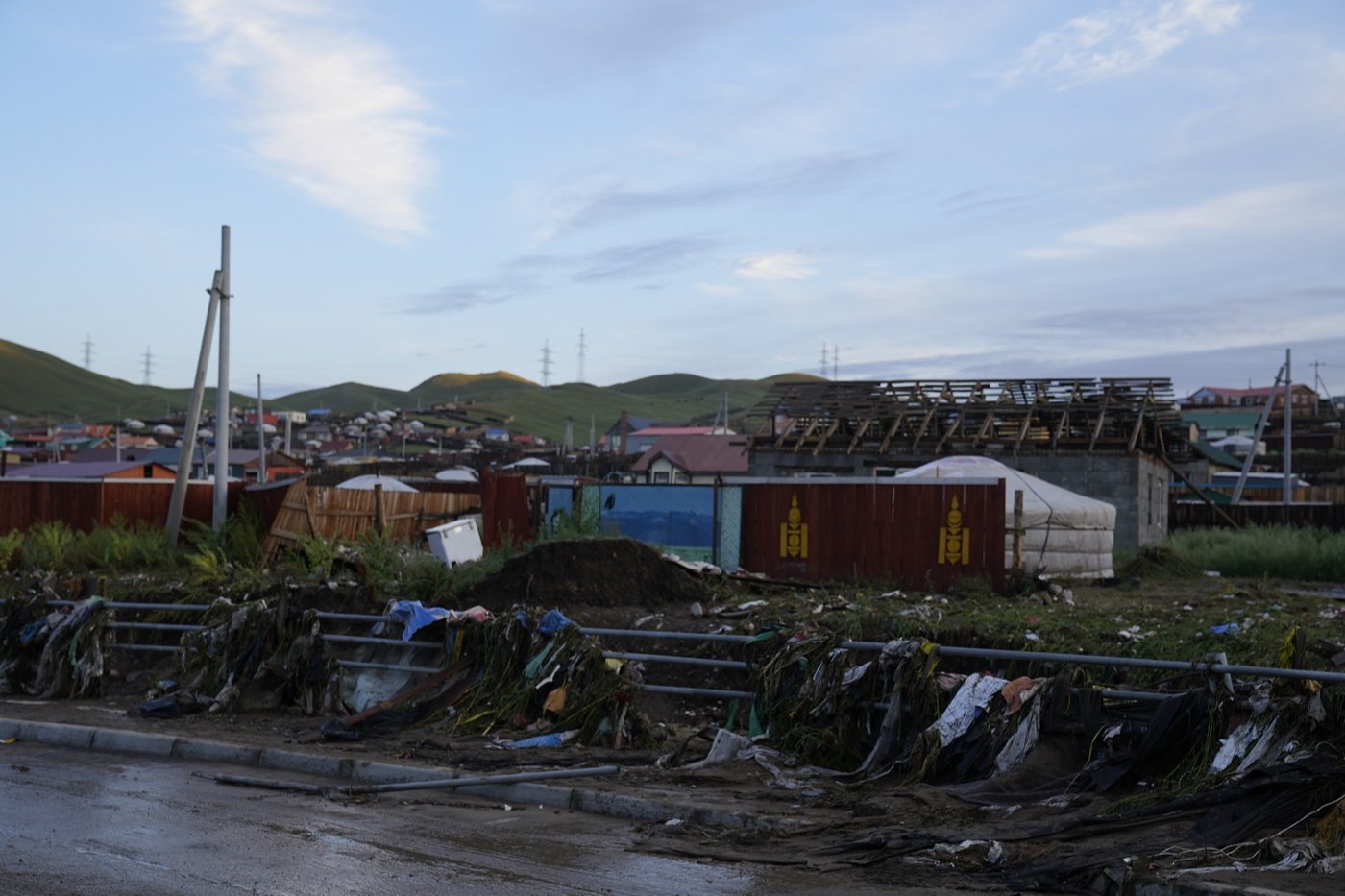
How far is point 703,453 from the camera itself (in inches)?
2731

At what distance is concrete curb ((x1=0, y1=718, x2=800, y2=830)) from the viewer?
27.4 ft

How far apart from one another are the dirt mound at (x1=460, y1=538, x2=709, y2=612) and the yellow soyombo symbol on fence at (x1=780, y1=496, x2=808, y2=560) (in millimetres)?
4044

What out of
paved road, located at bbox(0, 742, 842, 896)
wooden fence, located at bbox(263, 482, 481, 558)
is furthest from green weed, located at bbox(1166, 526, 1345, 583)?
paved road, located at bbox(0, 742, 842, 896)

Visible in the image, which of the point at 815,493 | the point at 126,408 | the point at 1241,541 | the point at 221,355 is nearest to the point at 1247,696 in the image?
the point at 815,493

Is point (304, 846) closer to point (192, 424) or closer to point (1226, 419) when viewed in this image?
point (192, 424)

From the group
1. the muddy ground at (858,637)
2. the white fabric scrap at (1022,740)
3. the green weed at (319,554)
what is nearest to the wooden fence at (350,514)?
the green weed at (319,554)

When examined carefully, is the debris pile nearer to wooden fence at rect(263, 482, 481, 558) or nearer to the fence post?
wooden fence at rect(263, 482, 481, 558)

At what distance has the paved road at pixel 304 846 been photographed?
21.7 ft

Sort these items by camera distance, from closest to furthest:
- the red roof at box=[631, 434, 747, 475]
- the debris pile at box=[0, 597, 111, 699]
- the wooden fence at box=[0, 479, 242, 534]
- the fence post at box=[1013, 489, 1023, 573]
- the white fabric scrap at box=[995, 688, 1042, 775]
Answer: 1. the white fabric scrap at box=[995, 688, 1042, 775]
2. the debris pile at box=[0, 597, 111, 699]
3. the fence post at box=[1013, 489, 1023, 573]
4. the wooden fence at box=[0, 479, 242, 534]
5. the red roof at box=[631, 434, 747, 475]

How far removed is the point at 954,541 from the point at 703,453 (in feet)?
168

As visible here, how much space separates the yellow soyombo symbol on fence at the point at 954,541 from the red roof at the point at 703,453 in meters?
43.2

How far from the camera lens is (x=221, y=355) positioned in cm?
2127

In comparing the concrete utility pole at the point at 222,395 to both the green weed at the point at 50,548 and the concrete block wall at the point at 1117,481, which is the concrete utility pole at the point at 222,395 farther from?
the concrete block wall at the point at 1117,481

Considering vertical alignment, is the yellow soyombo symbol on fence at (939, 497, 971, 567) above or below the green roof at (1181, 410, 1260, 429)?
below
